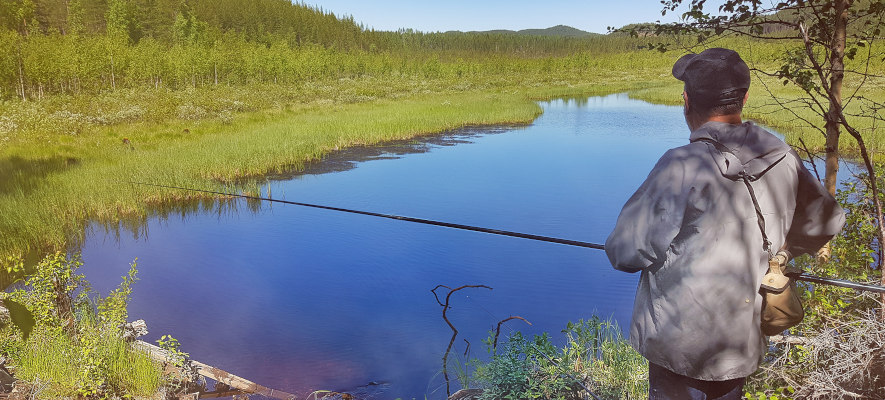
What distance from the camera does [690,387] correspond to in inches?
78.8

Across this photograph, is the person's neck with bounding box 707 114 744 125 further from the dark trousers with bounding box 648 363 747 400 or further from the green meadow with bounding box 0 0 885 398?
the green meadow with bounding box 0 0 885 398

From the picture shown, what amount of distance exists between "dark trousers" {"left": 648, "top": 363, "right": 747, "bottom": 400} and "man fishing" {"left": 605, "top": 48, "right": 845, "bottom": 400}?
22 millimetres

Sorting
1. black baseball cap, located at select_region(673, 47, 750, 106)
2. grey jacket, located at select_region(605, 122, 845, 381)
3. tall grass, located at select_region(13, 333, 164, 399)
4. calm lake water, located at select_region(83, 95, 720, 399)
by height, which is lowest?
calm lake water, located at select_region(83, 95, 720, 399)

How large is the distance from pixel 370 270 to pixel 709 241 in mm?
8204

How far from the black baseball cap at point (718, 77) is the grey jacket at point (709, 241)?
0.34ft

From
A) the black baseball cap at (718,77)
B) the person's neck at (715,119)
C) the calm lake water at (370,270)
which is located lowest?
the calm lake water at (370,270)

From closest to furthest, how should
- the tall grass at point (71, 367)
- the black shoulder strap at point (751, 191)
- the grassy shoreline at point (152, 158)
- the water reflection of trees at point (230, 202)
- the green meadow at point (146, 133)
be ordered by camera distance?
1. the black shoulder strap at point (751, 191)
2. the tall grass at point (71, 367)
3. the green meadow at point (146, 133)
4. the grassy shoreline at point (152, 158)
5. the water reflection of trees at point (230, 202)

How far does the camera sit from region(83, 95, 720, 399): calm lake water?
6633 mm

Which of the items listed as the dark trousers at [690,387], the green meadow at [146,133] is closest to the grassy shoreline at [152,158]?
the green meadow at [146,133]

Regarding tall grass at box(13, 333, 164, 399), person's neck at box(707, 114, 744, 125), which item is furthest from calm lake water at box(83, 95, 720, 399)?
person's neck at box(707, 114, 744, 125)

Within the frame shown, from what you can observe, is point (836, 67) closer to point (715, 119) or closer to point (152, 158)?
point (715, 119)

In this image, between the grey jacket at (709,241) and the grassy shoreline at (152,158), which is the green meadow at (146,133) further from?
the grey jacket at (709,241)

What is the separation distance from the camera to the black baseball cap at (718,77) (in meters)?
1.85

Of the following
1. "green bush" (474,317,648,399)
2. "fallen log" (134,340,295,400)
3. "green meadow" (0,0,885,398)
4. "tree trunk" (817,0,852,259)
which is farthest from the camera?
"fallen log" (134,340,295,400)
